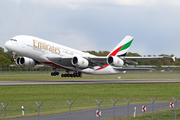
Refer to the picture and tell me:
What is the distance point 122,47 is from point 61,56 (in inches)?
568

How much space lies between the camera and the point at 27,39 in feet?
169

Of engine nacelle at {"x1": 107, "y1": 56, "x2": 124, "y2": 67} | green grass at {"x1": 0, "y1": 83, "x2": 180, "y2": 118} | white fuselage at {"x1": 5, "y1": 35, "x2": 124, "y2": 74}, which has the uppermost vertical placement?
white fuselage at {"x1": 5, "y1": 35, "x2": 124, "y2": 74}

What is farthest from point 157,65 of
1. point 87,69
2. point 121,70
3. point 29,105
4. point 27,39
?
point 29,105

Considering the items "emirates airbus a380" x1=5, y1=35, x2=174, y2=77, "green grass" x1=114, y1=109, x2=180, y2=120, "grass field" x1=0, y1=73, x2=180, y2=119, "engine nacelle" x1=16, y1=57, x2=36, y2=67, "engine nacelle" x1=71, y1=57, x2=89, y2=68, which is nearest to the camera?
"green grass" x1=114, y1=109, x2=180, y2=120

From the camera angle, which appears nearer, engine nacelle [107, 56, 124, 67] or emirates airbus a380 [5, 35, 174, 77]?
emirates airbus a380 [5, 35, 174, 77]

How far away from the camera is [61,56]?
5778 cm

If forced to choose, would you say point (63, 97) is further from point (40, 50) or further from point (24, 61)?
point (24, 61)

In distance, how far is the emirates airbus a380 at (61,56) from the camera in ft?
167

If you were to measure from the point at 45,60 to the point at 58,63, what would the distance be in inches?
128

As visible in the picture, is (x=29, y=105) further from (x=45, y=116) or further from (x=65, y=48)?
(x=65, y=48)

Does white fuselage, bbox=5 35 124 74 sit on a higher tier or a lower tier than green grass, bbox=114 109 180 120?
higher

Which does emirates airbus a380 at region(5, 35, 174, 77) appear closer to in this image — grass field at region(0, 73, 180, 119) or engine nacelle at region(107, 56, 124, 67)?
engine nacelle at region(107, 56, 124, 67)

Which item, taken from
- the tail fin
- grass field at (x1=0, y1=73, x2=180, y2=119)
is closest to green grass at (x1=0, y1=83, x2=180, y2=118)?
grass field at (x1=0, y1=73, x2=180, y2=119)

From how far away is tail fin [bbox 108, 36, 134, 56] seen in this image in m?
63.9
